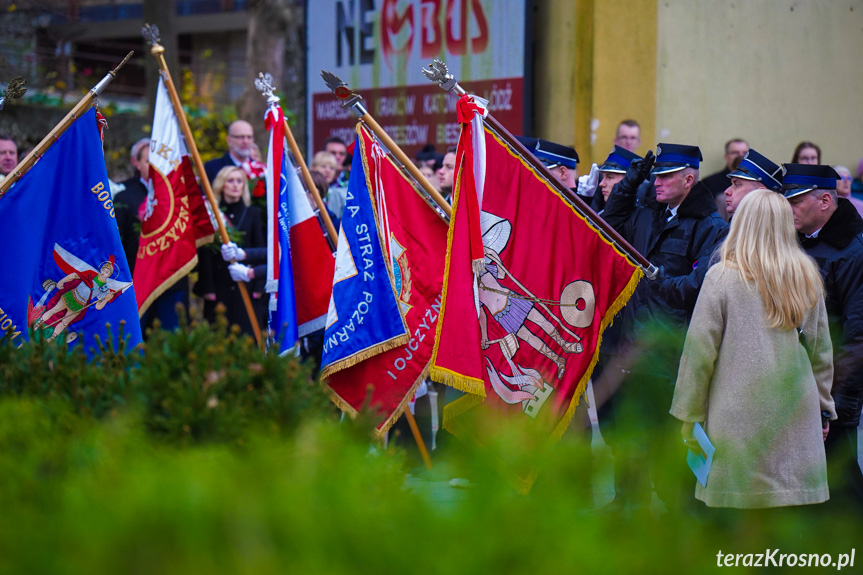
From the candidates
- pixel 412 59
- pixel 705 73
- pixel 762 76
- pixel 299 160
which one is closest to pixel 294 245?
pixel 299 160

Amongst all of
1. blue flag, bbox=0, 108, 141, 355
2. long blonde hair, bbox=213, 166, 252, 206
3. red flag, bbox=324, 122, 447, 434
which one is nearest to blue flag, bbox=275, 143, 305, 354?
red flag, bbox=324, 122, 447, 434

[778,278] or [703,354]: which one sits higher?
[778,278]

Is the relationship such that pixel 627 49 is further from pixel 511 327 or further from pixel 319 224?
pixel 511 327

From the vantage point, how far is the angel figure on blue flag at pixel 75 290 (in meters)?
5.78

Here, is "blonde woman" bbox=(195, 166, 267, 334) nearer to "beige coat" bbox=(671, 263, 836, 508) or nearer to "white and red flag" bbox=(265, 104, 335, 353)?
"white and red flag" bbox=(265, 104, 335, 353)

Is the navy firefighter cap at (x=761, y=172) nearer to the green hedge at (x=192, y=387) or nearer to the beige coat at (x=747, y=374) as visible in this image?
the beige coat at (x=747, y=374)

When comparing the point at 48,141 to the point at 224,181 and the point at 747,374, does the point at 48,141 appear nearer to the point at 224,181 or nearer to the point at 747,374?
the point at 224,181

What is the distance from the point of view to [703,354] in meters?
4.17

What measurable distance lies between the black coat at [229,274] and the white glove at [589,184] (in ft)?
8.54

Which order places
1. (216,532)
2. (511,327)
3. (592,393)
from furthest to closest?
(592,393)
(511,327)
(216,532)

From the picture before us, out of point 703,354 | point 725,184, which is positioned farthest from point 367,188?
point 725,184

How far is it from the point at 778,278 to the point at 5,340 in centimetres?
292

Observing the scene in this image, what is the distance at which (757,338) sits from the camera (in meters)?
4.10

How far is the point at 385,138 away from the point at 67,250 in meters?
1.92
